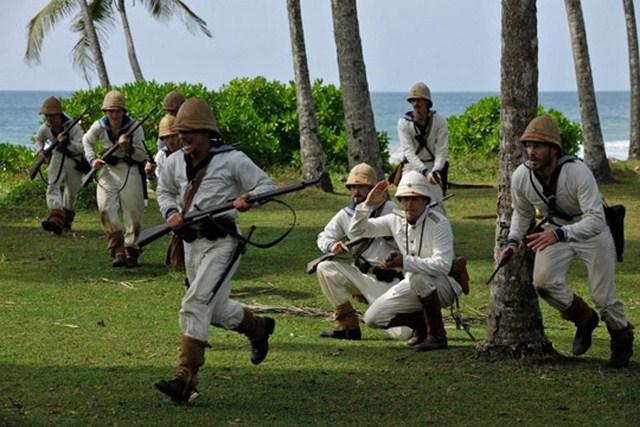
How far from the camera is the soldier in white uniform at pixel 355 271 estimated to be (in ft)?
37.7

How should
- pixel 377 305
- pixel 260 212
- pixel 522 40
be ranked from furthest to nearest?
1. pixel 260 212
2. pixel 377 305
3. pixel 522 40

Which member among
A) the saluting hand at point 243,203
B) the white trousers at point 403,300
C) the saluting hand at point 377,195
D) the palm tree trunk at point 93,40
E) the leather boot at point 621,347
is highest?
the palm tree trunk at point 93,40

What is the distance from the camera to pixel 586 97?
80.8ft


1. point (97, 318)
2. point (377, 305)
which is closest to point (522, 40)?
point (377, 305)

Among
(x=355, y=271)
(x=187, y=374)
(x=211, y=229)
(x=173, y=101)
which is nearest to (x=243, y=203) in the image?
(x=211, y=229)

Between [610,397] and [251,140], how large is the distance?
16.8m

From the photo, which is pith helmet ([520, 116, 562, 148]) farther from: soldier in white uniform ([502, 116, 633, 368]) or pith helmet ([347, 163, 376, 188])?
pith helmet ([347, 163, 376, 188])

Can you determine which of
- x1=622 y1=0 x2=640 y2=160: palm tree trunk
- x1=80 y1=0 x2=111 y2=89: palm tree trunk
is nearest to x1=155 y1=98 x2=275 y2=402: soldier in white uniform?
x1=622 y1=0 x2=640 y2=160: palm tree trunk

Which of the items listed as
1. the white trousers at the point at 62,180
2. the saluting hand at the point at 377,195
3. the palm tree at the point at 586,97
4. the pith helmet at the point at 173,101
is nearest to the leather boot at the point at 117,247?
the pith helmet at the point at 173,101

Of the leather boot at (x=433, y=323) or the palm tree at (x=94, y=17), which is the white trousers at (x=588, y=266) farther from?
the palm tree at (x=94, y=17)

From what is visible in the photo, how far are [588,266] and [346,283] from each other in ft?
7.96

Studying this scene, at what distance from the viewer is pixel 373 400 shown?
30.2 feet

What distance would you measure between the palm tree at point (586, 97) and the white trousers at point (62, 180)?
383 inches

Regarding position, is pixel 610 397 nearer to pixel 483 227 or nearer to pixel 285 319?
pixel 285 319
